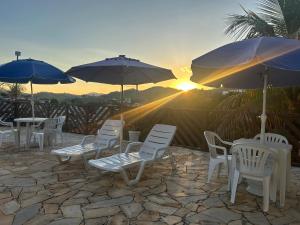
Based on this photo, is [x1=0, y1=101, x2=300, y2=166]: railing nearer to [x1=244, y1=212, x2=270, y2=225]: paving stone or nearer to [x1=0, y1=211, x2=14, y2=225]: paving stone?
[x1=244, y1=212, x2=270, y2=225]: paving stone

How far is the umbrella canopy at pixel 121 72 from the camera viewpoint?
4.94m

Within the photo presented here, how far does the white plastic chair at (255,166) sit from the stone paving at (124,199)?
0.78 ft

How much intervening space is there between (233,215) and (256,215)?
0.27 m

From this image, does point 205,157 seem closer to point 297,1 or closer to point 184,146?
point 184,146

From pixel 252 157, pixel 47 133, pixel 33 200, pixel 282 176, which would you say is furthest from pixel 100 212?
pixel 47 133

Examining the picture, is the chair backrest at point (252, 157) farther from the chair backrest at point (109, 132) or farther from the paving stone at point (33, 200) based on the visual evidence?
the chair backrest at point (109, 132)

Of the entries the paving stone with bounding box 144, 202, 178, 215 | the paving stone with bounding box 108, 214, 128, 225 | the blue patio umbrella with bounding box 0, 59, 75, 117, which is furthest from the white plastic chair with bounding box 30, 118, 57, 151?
the paving stone with bounding box 108, 214, 128, 225

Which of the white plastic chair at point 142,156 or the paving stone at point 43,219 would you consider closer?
the paving stone at point 43,219

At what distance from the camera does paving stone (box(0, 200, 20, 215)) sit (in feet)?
11.7

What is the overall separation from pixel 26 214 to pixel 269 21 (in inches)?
260

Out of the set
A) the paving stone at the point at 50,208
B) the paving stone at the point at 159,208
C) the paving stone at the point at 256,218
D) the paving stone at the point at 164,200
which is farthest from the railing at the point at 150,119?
the paving stone at the point at 50,208

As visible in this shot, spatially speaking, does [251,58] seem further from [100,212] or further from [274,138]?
[100,212]

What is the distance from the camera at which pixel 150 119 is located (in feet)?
29.6

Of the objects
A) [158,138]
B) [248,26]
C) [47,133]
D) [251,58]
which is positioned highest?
[248,26]
